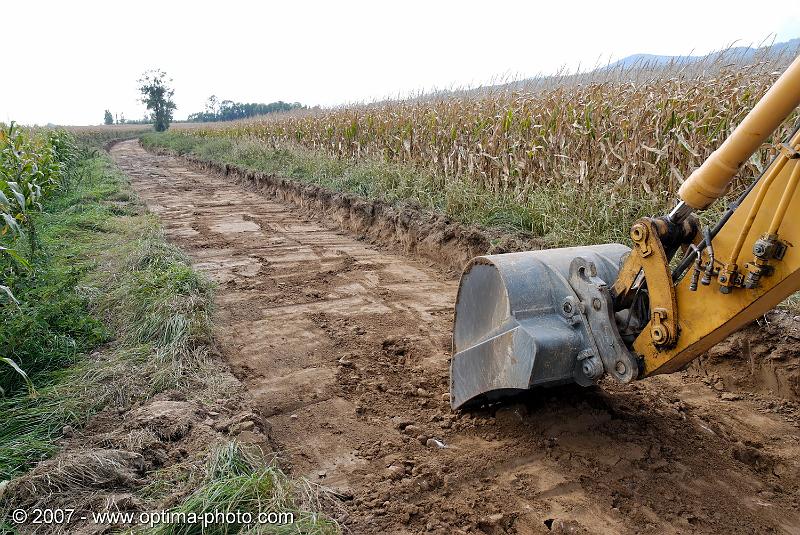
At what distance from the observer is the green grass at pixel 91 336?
301cm

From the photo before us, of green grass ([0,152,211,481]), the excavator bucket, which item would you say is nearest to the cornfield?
the excavator bucket

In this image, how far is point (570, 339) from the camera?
8.55 ft

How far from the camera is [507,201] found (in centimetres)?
711

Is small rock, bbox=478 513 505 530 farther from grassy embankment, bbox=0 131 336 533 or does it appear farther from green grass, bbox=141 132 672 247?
green grass, bbox=141 132 672 247

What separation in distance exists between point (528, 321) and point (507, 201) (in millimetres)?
4581

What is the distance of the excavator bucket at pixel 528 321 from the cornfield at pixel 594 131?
2922 mm

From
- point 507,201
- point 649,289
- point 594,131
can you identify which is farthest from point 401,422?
point 594,131

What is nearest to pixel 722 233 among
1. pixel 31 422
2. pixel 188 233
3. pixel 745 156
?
pixel 745 156

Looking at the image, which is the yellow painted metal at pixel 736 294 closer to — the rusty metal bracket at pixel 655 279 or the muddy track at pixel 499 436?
the rusty metal bracket at pixel 655 279

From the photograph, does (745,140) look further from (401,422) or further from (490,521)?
(401,422)

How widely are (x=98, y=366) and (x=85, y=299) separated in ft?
4.64

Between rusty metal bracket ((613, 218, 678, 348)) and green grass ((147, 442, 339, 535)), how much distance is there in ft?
4.91

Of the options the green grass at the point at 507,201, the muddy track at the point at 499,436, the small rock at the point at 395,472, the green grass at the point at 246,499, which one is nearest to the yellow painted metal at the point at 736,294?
the muddy track at the point at 499,436

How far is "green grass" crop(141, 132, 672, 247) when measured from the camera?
5.68 meters
